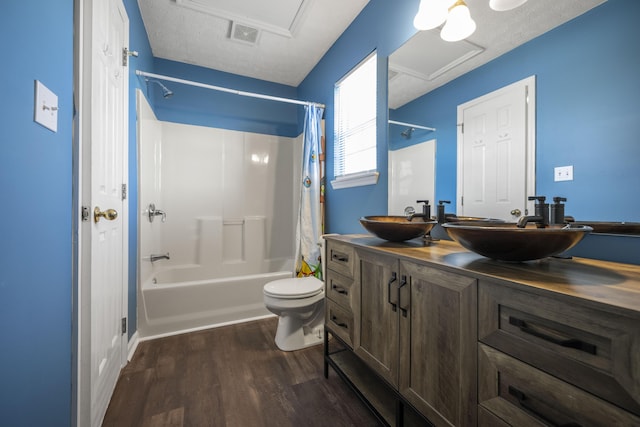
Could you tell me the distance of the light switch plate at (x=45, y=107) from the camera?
72 cm

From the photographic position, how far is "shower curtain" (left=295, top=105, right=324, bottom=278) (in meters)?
2.46

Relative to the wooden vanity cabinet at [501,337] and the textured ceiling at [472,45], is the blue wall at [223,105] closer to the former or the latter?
the textured ceiling at [472,45]

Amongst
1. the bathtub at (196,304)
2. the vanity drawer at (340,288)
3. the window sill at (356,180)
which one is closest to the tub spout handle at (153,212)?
the bathtub at (196,304)

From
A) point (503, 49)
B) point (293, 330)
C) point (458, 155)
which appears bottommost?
point (293, 330)

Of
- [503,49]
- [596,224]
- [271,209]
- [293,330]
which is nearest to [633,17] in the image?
[503,49]

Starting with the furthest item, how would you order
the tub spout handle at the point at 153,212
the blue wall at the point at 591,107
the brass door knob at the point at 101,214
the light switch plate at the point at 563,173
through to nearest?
1. the tub spout handle at the point at 153,212
2. the brass door knob at the point at 101,214
3. the light switch plate at the point at 563,173
4. the blue wall at the point at 591,107

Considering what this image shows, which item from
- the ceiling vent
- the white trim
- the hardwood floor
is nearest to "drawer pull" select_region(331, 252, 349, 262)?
the hardwood floor

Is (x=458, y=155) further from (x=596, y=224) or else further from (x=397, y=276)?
(x=397, y=276)

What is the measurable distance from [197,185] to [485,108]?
8.93 ft

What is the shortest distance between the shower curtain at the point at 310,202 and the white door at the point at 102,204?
134cm

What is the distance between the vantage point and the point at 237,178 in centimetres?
312

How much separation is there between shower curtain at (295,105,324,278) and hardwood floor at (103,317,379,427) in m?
0.78

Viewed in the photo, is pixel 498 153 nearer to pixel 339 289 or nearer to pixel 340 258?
pixel 340 258

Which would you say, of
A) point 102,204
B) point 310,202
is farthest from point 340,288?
Result: point 102,204
